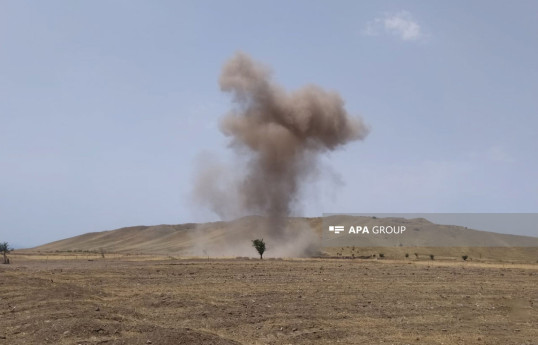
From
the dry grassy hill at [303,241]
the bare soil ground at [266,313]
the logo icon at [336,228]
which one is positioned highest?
the logo icon at [336,228]

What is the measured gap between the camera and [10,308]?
17031 millimetres

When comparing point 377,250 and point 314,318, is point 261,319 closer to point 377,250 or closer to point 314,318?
point 314,318

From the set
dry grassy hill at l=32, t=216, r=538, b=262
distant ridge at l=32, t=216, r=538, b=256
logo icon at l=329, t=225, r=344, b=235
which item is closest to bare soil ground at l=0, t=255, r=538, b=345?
dry grassy hill at l=32, t=216, r=538, b=262

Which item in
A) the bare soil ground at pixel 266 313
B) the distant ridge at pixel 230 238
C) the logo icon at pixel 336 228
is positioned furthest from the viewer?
the logo icon at pixel 336 228

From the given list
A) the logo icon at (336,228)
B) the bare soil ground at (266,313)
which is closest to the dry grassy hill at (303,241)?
the logo icon at (336,228)

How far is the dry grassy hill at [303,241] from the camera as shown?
82375mm

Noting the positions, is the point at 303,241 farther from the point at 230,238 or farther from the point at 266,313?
the point at 266,313

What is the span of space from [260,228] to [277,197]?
12319 mm

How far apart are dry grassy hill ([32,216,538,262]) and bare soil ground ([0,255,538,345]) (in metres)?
48.7

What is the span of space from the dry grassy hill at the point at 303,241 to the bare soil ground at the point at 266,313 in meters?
48.7

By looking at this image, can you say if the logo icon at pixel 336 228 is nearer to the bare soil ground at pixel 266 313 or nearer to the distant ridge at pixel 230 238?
the distant ridge at pixel 230 238

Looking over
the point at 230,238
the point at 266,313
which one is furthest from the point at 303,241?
the point at 266,313

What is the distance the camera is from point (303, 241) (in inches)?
3226

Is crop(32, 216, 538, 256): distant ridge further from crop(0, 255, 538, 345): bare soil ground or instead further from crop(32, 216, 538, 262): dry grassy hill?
crop(0, 255, 538, 345): bare soil ground
